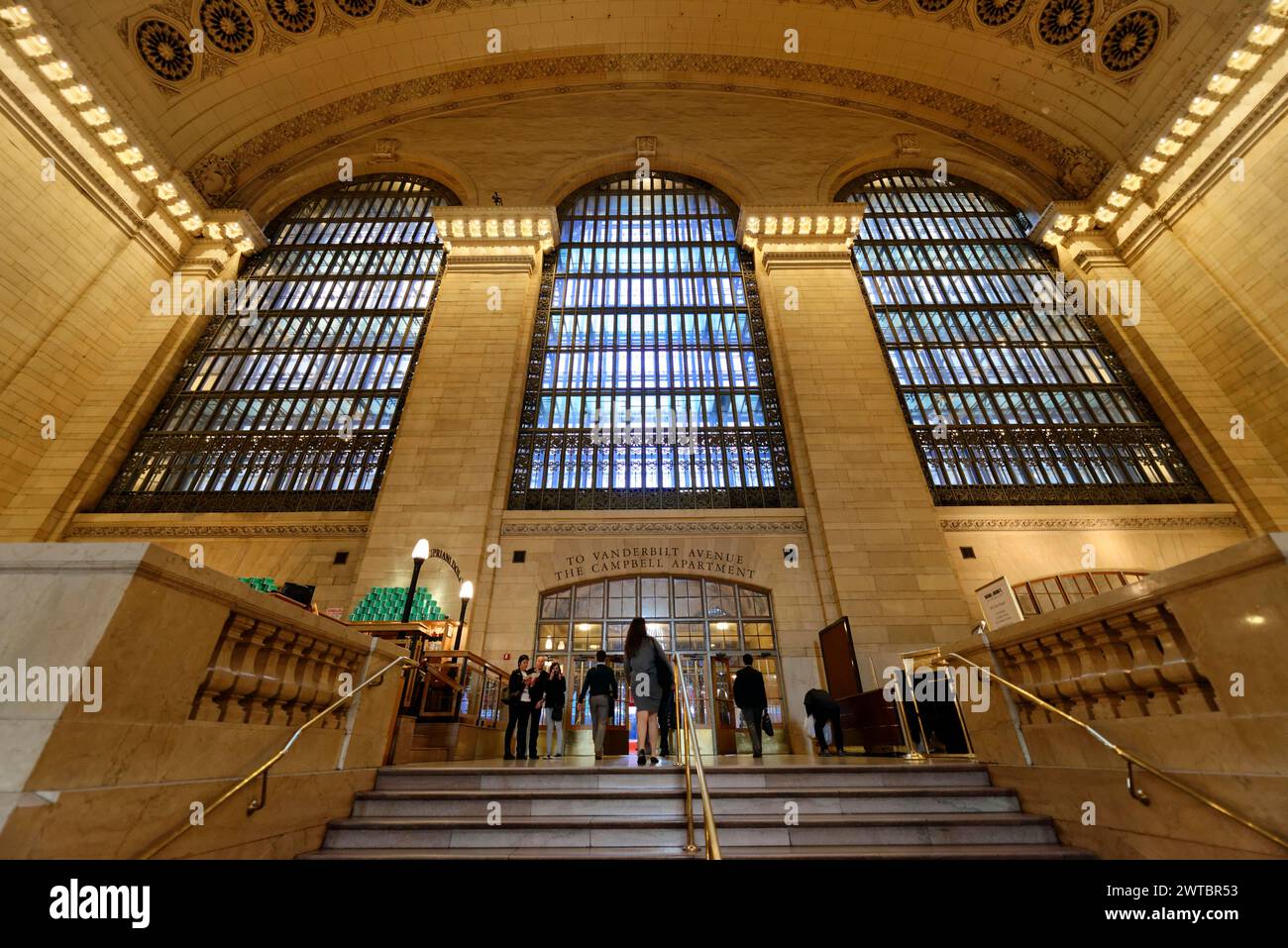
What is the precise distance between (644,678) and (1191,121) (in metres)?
19.2

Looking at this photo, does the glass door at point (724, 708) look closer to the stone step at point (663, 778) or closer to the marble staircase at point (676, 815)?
the stone step at point (663, 778)

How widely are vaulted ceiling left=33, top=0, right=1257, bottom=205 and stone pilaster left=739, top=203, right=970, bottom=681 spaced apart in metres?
7.61

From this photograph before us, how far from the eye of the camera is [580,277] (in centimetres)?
1703

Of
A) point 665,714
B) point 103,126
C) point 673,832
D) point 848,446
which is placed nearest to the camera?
point 673,832

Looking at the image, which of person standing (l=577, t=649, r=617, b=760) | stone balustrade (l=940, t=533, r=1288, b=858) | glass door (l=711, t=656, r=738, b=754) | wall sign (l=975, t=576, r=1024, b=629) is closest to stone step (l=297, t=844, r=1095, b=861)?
stone balustrade (l=940, t=533, r=1288, b=858)

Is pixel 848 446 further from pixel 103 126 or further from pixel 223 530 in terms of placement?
pixel 103 126

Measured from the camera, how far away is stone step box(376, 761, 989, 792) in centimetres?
464

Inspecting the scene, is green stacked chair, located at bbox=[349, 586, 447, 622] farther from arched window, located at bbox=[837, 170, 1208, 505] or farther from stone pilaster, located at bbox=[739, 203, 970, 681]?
arched window, located at bbox=[837, 170, 1208, 505]

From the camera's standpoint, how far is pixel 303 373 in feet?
48.7

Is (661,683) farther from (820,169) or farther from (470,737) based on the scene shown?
(820,169)

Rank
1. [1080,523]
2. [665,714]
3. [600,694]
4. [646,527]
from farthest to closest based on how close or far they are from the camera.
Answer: [646,527] → [1080,523] → [600,694] → [665,714]

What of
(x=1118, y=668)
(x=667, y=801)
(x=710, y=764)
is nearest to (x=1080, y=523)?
(x=1118, y=668)

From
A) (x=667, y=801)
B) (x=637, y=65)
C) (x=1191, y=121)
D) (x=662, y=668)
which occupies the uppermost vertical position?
(x=637, y=65)

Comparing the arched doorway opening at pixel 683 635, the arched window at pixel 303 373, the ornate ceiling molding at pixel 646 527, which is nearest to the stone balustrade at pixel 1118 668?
the arched doorway opening at pixel 683 635
